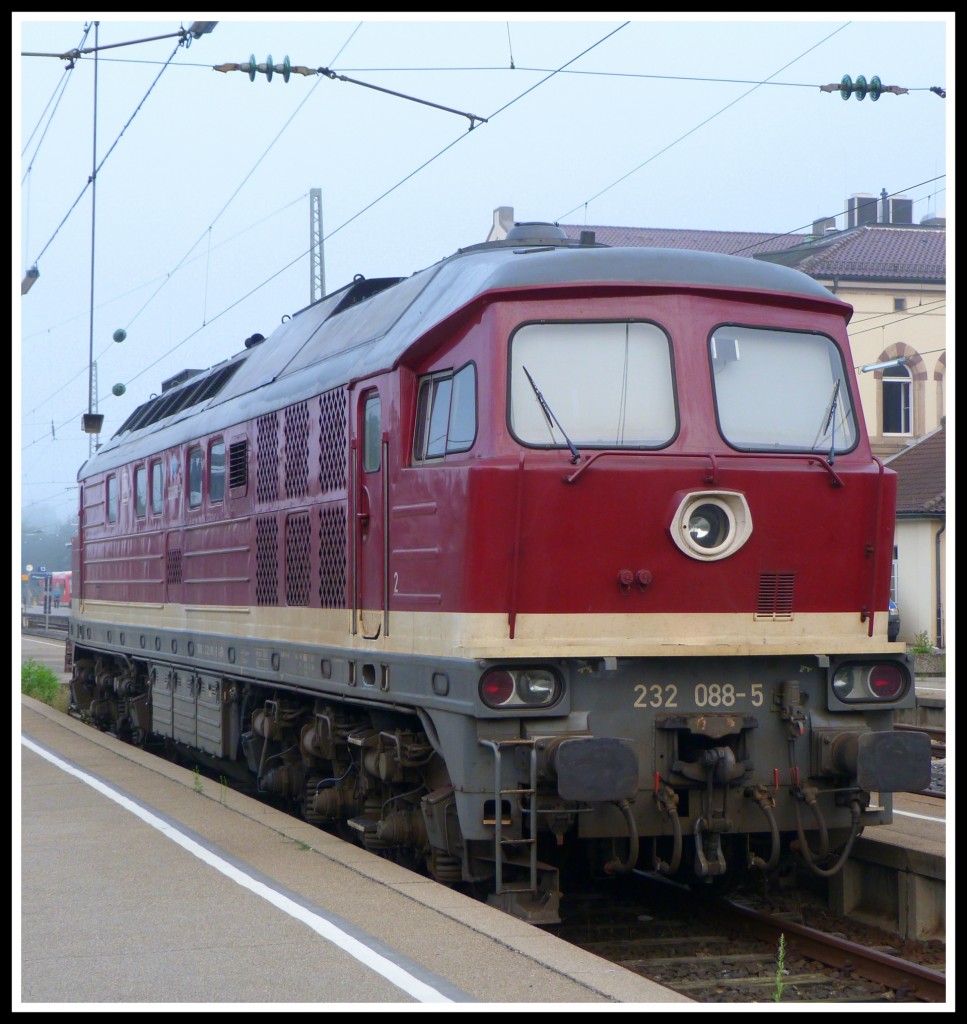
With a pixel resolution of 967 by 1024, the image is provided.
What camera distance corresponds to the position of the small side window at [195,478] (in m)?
12.7

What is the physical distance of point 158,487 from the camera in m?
14.5

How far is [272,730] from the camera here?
10.7 meters

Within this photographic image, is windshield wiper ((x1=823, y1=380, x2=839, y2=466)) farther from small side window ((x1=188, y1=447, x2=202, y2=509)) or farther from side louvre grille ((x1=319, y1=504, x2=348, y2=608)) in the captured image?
small side window ((x1=188, y1=447, x2=202, y2=509))

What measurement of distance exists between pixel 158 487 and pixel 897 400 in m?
24.5

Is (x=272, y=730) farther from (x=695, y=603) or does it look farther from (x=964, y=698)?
(x=964, y=698)

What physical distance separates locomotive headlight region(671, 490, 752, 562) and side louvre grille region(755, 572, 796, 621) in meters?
0.28

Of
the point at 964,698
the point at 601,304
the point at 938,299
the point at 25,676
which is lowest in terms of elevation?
the point at 25,676

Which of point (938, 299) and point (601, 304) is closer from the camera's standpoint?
point (601, 304)

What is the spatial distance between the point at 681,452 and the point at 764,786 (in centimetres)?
185

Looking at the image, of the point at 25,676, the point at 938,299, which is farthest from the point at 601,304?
the point at 938,299

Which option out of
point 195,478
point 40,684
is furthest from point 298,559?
point 40,684

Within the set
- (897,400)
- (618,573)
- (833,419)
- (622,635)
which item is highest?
(897,400)

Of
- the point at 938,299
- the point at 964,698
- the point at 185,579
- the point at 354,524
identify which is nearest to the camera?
the point at 964,698

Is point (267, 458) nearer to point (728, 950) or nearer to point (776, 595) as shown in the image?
point (776, 595)
